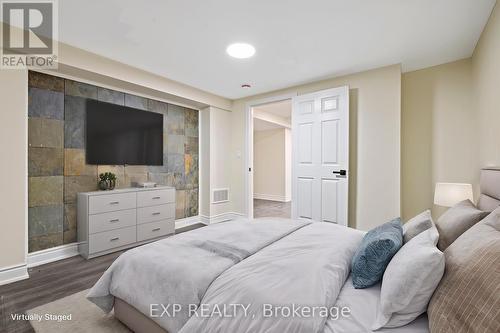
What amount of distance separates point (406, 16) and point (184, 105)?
3515mm

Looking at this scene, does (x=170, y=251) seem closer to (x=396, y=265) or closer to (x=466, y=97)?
(x=396, y=265)

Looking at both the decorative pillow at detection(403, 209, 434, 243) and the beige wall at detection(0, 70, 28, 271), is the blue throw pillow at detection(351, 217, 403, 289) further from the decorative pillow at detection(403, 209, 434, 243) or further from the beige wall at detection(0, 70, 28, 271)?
the beige wall at detection(0, 70, 28, 271)

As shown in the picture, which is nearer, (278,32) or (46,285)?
(46,285)

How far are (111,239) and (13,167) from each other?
51.3 inches

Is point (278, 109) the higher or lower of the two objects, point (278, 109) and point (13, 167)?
the higher

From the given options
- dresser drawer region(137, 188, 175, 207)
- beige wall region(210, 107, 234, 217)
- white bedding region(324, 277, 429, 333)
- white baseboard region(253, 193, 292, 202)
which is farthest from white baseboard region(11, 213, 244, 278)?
white baseboard region(253, 193, 292, 202)

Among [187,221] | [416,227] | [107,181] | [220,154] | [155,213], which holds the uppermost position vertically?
[220,154]

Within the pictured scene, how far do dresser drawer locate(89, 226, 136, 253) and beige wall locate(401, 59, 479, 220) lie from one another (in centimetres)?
388

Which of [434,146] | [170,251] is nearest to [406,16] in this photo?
[434,146]

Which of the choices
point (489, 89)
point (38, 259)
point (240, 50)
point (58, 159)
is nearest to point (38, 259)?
point (38, 259)

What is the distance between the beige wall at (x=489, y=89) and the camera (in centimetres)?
200

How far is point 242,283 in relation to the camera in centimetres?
114

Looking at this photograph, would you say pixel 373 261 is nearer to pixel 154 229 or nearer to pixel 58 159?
pixel 154 229

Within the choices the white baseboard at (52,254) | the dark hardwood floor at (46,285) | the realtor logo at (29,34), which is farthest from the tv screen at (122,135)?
the dark hardwood floor at (46,285)
